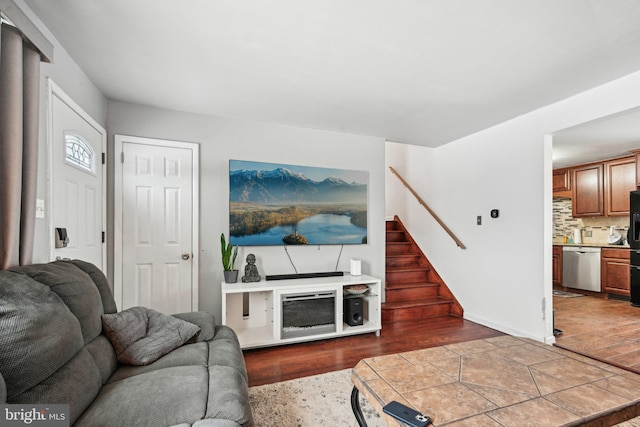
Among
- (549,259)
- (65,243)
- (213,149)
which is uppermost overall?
(213,149)

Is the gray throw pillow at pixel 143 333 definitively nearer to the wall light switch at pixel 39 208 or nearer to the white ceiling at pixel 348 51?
the wall light switch at pixel 39 208

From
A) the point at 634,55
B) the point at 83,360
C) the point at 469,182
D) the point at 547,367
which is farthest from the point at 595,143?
the point at 83,360

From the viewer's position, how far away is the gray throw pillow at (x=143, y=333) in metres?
1.60

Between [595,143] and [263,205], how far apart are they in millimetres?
4490

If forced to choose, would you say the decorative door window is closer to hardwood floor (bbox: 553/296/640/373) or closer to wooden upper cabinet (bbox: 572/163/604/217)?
hardwood floor (bbox: 553/296/640/373)

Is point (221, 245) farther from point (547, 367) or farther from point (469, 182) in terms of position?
point (469, 182)

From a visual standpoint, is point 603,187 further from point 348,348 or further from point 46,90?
point 46,90

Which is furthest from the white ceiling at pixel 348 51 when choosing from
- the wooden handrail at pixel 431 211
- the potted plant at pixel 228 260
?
the wooden handrail at pixel 431 211

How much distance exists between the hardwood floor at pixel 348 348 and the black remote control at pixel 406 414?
1357mm

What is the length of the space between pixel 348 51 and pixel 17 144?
1888mm

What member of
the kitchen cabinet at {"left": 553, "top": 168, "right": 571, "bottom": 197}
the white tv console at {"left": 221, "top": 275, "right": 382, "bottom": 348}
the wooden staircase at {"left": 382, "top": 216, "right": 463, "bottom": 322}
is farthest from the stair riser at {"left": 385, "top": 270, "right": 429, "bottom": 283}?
the kitchen cabinet at {"left": 553, "top": 168, "right": 571, "bottom": 197}

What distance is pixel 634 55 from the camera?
2072 millimetres

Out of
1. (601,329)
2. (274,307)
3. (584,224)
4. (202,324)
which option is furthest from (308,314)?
(584,224)

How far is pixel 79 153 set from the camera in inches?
92.0
